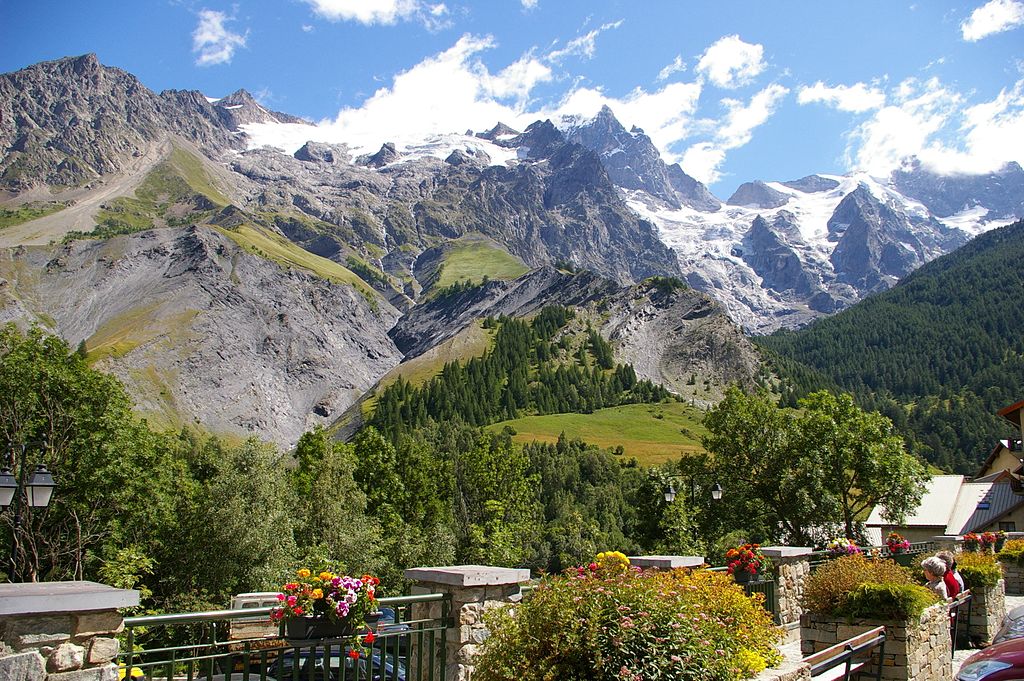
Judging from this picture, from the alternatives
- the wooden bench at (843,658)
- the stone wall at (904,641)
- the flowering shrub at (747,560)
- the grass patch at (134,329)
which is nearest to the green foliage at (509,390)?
the grass patch at (134,329)

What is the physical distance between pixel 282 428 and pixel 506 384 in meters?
53.1

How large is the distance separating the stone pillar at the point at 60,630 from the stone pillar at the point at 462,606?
3.19 m

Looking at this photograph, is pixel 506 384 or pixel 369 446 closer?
pixel 369 446

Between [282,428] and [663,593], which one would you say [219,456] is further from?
[282,428]

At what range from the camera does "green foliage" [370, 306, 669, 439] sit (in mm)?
158250

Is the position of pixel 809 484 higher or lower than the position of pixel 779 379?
lower

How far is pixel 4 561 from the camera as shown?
85.7 feet

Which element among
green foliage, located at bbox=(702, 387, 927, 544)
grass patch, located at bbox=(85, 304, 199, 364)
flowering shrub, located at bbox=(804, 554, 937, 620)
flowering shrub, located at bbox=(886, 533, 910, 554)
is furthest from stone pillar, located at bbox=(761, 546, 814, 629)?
grass patch, located at bbox=(85, 304, 199, 364)

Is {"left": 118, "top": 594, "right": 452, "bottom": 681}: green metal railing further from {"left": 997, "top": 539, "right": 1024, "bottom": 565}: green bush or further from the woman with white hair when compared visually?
{"left": 997, "top": 539, "right": 1024, "bottom": 565}: green bush

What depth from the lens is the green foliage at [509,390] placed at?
158 metres

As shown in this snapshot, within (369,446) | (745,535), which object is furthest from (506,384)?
(745,535)

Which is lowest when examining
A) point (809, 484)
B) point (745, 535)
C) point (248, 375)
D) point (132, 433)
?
point (745, 535)

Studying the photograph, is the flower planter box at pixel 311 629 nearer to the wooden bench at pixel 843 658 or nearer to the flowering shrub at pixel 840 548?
the wooden bench at pixel 843 658

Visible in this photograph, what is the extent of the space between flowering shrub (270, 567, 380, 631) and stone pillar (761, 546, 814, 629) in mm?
11184
